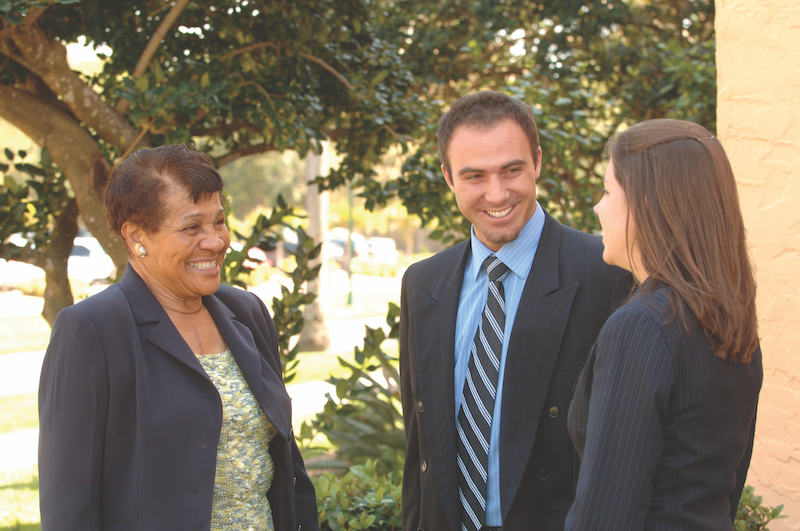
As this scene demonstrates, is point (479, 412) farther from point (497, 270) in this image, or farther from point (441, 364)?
point (497, 270)

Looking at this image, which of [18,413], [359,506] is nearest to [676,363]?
[359,506]

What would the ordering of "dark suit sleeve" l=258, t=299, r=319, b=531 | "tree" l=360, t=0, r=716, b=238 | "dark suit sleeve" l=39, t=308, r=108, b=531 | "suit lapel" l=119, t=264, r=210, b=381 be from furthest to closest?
"tree" l=360, t=0, r=716, b=238
"dark suit sleeve" l=258, t=299, r=319, b=531
"suit lapel" l=119, t=264, r=210, b=381
"dark suit sleeve" l=39, t=308, r=108, b=531

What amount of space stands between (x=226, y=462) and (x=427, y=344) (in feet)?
2.53

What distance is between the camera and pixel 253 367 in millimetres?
2156

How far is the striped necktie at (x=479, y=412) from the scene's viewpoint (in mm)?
2059

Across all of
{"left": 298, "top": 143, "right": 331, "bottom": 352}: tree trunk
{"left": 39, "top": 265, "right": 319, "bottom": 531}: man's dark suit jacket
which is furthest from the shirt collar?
{"left": 298, "top": 143, "right": 331, "bottom": 352}: tree trunk

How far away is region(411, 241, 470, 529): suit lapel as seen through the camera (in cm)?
210

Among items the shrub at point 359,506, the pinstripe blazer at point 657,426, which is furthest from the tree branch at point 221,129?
the pinstripe blazer at point 657,426

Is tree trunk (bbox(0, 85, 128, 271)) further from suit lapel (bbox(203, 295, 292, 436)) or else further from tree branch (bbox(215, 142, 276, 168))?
suit lapel (bbox(203, 295, 292, 436))

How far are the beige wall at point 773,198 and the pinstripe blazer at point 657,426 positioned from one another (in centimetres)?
187

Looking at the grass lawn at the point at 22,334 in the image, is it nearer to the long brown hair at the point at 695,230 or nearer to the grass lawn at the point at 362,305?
the grass lawn at the point at 362,305

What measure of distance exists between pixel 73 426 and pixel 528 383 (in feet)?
4.31

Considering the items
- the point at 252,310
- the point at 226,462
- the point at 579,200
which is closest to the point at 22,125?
the point at 252,310

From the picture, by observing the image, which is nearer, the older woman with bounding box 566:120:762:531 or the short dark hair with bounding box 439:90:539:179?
the older woman with bounding box 566:120:762:531
